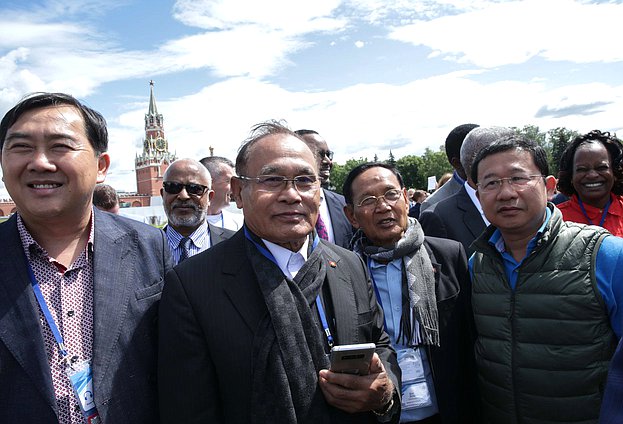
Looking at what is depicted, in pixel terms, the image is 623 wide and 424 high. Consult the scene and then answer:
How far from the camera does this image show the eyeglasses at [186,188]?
15.6ft

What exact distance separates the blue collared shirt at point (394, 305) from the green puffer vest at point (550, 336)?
0.35 metres

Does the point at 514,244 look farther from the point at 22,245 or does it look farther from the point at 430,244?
the point at 22,245

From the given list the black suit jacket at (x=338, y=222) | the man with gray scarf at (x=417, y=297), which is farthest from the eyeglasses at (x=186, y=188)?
the man with gray scarf at (x=417, y=297)

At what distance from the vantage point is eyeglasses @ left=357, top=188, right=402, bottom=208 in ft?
10.5

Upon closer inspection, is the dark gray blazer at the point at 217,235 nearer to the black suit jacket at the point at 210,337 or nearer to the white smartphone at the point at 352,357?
the black suit jacket at the point at 210,337

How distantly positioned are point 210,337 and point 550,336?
188 centimetres

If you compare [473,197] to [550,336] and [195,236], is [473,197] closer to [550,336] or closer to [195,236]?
[550,336]

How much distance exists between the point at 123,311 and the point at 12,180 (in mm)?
800

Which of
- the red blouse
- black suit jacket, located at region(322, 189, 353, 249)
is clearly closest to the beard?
black suit jacket, located at region(322, 189, 353, 249)

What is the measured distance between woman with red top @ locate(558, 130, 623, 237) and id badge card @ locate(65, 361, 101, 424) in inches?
174

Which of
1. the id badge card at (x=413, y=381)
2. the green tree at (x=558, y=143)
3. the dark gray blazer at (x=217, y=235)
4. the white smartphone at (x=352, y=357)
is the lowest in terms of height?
the id badge card at (x=413, y=381)

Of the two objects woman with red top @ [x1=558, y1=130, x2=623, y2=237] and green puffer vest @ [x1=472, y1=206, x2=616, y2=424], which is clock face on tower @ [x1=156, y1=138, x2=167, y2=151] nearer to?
woman with red top @ [x1=558, y1=130, x2=623, y2=237]

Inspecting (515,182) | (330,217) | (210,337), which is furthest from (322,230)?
(210,337)

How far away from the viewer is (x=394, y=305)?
3.10 metres
